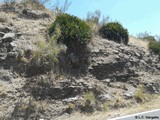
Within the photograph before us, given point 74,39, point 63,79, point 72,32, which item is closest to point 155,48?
point 74,39

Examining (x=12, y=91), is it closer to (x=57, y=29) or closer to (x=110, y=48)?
(x=57, y=29)

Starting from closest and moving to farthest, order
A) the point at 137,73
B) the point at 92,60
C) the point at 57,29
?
the point at 57,29
the point at 92,60
the point at 137,73

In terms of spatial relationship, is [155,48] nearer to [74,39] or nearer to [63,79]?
[74,39]

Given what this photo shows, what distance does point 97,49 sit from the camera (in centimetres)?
1465

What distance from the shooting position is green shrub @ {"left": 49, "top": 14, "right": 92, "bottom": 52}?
13.4m

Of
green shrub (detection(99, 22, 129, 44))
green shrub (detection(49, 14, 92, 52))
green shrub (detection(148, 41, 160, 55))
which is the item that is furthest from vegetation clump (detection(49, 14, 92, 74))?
green shrub (detection(148, 41, 160, 55))

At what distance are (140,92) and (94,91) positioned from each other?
7.74 ft

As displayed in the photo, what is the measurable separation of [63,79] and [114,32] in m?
5.99

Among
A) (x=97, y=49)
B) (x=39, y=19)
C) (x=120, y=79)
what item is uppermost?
(x=39, y=19)

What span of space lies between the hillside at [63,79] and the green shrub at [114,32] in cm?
60

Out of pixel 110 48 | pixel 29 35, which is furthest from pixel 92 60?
pixel 29 35

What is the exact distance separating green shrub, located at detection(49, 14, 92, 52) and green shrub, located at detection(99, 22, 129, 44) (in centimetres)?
255

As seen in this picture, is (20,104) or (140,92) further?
(140,92)

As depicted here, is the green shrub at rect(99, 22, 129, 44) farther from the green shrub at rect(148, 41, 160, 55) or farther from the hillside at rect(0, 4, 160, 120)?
the green shrub at rect(148, 41, 160, 55)
